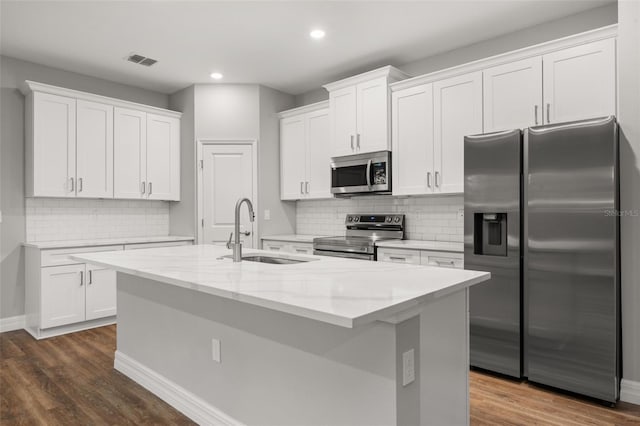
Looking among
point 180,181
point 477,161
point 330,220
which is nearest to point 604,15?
point 477,161

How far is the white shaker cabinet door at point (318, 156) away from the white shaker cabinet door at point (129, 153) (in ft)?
6.56

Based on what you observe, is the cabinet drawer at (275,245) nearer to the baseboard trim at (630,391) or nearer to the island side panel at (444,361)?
the island side panel at (444,361)

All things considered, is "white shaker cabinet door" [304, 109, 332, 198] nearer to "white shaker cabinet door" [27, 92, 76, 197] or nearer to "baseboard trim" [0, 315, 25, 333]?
"white shaker cabinet door" [27, 92, 76, 197]

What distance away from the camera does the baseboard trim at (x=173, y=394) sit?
223cm

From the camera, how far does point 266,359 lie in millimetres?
1963

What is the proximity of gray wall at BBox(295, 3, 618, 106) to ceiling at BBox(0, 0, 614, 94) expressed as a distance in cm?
7

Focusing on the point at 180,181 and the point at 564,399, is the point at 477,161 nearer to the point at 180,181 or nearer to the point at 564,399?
the point at 564,399

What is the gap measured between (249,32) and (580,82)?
2.77m

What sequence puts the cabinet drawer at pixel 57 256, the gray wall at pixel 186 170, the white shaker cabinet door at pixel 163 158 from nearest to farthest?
1. the cabinet drawer at pixel 57 256
2. the white shaker cabinet door at pixel 163 158
3. the gray wall at pixel 186 170

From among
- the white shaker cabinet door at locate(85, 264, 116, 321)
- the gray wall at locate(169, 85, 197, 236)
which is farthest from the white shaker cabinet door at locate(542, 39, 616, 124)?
the white shaker cabinet door at locate(85, 264, 116, 321)

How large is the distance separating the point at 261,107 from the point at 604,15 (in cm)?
361

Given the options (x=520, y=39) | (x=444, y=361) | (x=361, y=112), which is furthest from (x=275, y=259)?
(x=520, y=39)

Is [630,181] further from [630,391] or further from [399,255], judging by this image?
[399,255]

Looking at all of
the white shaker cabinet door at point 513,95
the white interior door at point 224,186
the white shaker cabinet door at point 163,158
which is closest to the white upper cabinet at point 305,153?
the white interior door at point 224,186
